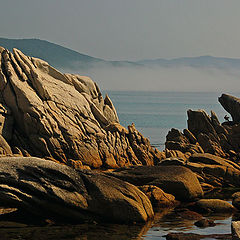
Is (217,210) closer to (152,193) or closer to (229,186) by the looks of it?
(152,193)

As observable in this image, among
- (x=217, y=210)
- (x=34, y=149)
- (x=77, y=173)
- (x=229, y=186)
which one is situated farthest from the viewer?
(x=34, y=149)

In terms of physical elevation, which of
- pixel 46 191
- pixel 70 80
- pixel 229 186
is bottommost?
pixel 229 186

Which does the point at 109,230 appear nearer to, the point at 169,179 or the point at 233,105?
the point at 169,179

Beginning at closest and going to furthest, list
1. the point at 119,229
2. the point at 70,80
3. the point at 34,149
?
the point at 119,229
the point at 34,149
the point at 70,80

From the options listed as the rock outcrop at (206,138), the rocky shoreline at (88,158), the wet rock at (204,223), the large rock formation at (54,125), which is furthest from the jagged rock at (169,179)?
the rock outcrop at (206,138)

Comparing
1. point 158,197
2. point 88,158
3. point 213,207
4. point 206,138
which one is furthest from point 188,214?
point 206,138

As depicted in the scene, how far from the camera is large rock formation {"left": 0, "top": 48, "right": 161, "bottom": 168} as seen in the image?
4481cm

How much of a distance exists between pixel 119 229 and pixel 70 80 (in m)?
30.0

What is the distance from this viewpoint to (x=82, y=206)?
83.3 feet

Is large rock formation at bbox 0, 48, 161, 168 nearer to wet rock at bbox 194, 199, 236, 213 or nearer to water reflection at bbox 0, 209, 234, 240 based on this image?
wet rock at bbox 194, 199, 236, 213

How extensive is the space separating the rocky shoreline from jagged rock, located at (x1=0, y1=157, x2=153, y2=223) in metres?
0.05

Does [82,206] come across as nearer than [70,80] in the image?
Yes

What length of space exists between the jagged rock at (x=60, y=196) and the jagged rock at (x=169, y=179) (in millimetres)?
6518

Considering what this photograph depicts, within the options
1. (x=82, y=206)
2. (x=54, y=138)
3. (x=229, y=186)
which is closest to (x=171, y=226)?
(x=82, y=206)
